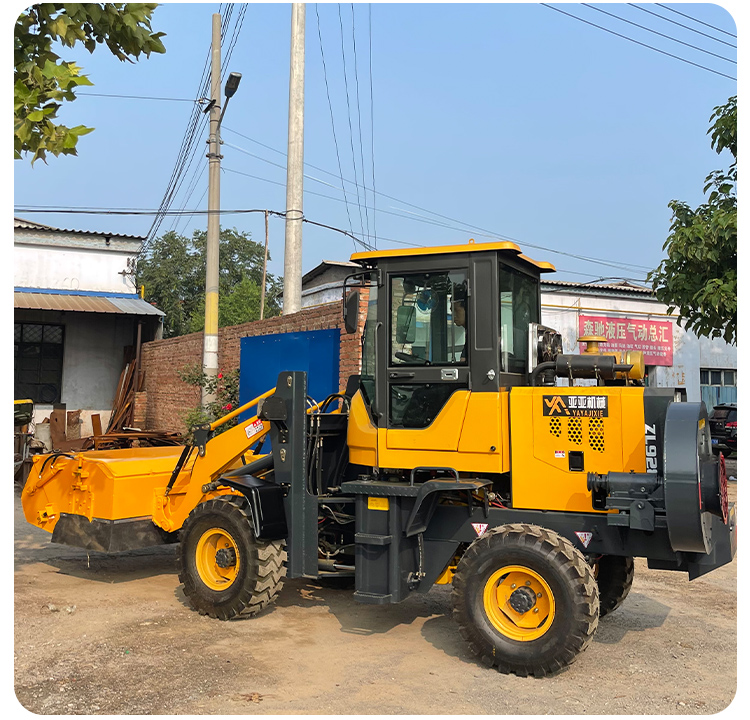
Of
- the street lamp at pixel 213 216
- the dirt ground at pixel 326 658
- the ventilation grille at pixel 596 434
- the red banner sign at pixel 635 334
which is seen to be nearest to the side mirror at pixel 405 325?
the ventilation grille at pixel 596 434

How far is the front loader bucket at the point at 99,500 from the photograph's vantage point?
22.9 ft

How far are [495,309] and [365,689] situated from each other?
8.97ft

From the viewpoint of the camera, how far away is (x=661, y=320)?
78.0 feet

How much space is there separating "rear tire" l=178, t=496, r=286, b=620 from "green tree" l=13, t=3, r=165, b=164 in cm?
316

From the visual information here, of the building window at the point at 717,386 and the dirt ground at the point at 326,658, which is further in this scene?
the building window at the point at 717,386

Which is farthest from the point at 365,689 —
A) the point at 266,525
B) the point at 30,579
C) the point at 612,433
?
the point at 30,579

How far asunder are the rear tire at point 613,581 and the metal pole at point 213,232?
9.01 metres

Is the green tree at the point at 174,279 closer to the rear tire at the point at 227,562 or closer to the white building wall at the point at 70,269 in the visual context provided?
the white building wall at the point at 70,269

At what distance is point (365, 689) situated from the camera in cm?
473

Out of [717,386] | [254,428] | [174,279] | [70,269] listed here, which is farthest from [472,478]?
[174,279]

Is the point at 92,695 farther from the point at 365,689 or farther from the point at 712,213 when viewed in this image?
the point at 712,213

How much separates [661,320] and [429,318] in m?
19.9

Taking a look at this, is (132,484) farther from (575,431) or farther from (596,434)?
(596,434)

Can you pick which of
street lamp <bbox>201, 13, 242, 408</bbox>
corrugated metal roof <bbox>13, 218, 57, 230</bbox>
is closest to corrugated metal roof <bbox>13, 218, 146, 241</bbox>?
corrugated metal roof <bbox>13, 218, 57, 230</bbox>
